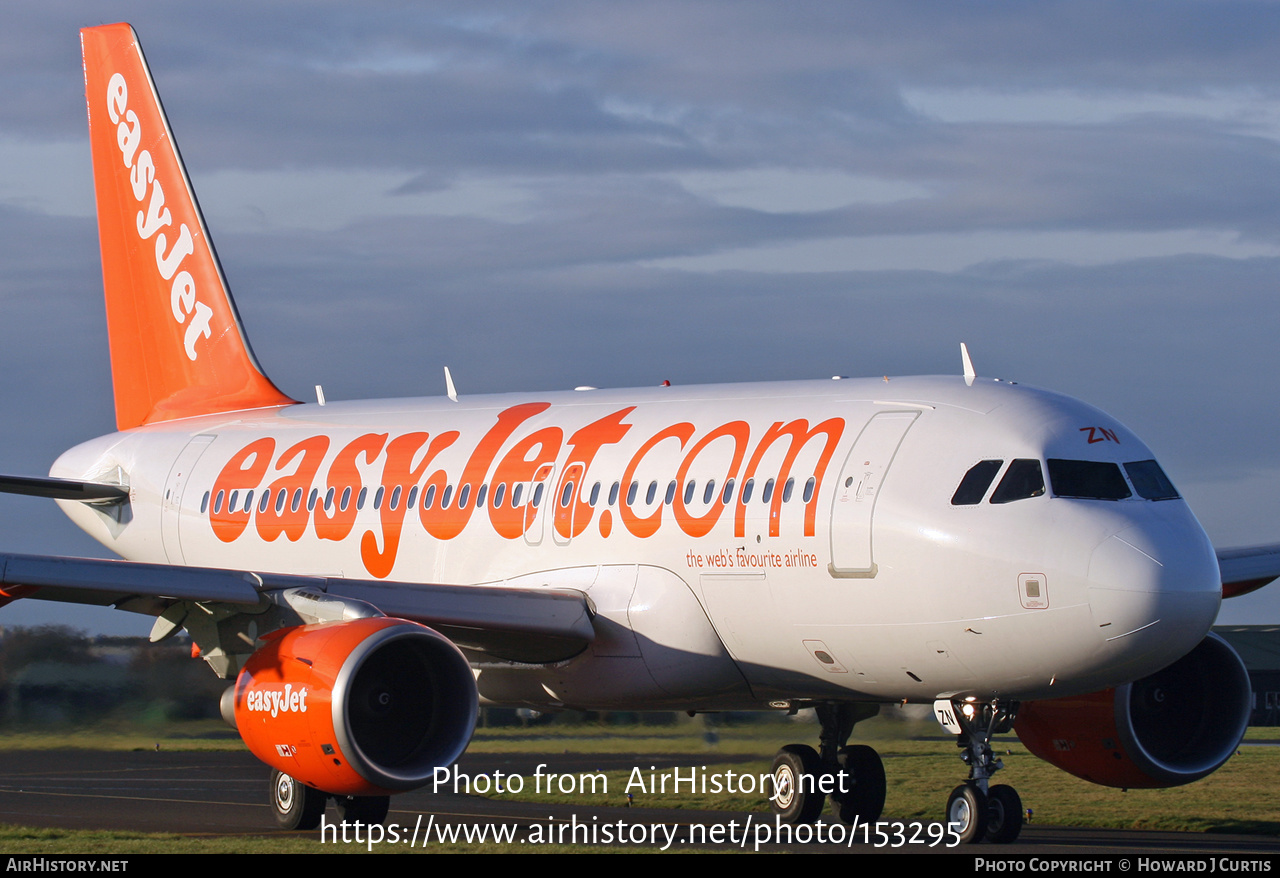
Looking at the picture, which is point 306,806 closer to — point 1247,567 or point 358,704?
point 358,704

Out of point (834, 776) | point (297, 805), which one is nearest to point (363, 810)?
point (297, 805)

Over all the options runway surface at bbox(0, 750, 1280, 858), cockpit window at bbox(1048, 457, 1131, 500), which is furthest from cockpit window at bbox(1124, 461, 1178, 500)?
runway surface at bbox(0, 750, 1280, 858)

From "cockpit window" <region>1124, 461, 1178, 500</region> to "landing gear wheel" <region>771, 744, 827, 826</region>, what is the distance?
5673 millimetres

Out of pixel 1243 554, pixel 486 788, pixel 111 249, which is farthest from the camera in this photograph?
pixel 111 249

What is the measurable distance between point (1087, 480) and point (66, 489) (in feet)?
47.4

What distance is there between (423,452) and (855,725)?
6134mm

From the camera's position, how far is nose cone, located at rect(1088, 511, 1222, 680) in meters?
14.7

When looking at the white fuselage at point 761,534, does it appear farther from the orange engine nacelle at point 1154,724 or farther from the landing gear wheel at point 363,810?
the orange engine nacelle at point 1154,724

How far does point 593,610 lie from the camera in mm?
18234

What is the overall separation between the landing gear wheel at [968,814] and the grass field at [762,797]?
3.90m

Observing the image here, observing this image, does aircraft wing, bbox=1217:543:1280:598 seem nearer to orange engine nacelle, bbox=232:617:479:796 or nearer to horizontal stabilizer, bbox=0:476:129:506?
orange engine nacelle, bbox=232:617:479:796

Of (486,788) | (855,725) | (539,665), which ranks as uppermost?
(539,665)
